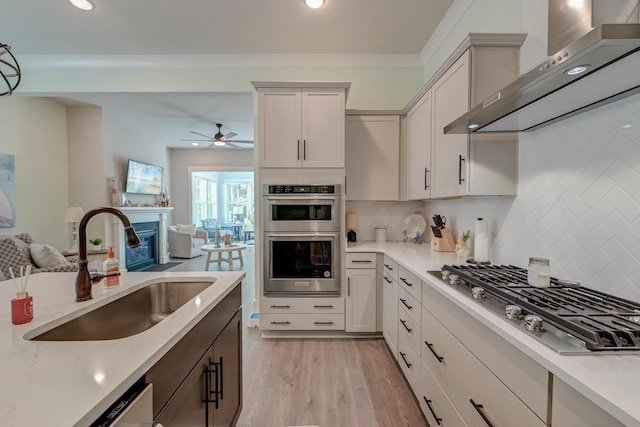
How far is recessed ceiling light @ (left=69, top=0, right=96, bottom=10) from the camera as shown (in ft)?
7.54

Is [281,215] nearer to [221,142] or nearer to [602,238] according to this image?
[602,238]

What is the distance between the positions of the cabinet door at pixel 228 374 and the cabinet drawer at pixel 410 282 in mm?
1141

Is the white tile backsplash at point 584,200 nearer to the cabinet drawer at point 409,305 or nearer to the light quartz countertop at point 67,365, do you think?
the cabinet drawer at point 409,305

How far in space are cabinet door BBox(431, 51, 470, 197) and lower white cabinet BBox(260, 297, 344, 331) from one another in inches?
56.4

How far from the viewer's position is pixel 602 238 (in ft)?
4.08

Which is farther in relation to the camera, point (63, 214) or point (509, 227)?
point (63, 214)

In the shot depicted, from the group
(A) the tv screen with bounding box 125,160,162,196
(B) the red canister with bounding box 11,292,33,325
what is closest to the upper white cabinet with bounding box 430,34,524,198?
(B) the red canister with bounding box 11,292,33,325

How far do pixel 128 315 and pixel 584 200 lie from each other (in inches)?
88.8

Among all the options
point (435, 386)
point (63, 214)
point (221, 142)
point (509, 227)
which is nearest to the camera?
point (435, 386)

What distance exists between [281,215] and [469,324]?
189cm

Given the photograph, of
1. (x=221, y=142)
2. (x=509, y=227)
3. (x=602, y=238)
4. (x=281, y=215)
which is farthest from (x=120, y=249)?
(x=602, y=238)

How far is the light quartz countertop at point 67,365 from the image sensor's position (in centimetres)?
53

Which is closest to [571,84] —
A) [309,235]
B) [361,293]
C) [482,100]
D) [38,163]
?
[482,100]

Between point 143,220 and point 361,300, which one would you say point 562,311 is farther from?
point 143,220
